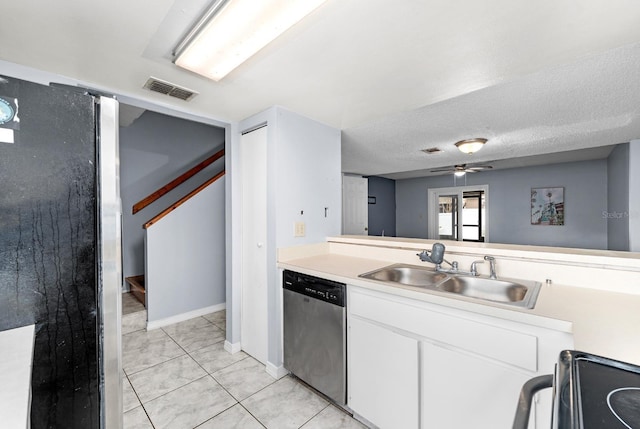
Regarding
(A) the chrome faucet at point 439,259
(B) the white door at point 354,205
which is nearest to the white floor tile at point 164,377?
(A) the chrome faucet at point 439,259

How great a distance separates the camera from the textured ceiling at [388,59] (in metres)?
1.17

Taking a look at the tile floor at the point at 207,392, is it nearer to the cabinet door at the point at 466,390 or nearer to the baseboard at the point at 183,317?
the baseboard at the point at 183,317

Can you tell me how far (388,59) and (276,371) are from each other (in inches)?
89.4

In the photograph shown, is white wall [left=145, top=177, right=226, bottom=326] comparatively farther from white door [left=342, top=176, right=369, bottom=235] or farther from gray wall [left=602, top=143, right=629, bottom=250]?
gray wall [left=602, top=143, right=629, bottom=250]

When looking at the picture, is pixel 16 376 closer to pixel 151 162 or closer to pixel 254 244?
pixel 254 244

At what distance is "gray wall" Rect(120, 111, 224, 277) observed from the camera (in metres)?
3.94

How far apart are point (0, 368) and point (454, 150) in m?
4.13

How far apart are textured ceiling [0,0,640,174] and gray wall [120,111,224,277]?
2.36m

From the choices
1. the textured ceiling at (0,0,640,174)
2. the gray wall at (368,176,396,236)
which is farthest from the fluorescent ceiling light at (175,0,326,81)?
the gray wall at (368,176,396,236)

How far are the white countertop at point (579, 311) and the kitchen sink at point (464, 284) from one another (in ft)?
0.29

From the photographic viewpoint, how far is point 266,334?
7.45 feet

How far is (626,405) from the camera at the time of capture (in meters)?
0.43

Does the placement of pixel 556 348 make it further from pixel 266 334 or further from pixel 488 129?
pixel 488 129

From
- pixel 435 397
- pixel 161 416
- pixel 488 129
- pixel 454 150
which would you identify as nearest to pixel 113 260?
pixel 161 416
